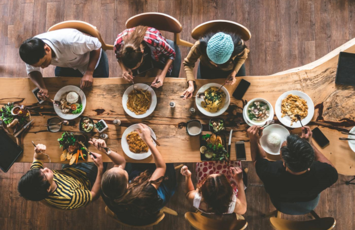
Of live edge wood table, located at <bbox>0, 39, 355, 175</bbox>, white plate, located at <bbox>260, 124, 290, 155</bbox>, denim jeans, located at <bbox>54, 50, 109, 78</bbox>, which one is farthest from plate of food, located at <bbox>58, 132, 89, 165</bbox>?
white plate, located at <bbox>260, 124, 290, 155</bbox>

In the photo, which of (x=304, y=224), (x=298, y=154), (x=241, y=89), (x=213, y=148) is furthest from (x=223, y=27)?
(x=304, y=224)

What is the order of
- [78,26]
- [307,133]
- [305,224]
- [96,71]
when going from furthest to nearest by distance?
[96,71], [78,26], [305,224], [307,133]

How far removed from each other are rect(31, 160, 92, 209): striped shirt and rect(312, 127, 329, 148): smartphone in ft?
6.89

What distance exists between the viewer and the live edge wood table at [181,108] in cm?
192

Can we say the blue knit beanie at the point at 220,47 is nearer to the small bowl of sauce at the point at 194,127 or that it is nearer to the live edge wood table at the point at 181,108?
the live edge wood table at the point at 181,108

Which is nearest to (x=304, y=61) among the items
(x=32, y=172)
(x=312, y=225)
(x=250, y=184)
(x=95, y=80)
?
(x=250, y=184)

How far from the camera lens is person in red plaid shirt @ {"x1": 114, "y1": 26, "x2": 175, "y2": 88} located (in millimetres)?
1842

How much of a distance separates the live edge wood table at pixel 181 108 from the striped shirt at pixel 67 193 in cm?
18

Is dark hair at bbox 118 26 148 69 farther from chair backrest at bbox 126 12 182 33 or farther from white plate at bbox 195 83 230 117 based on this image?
white plate at bbox 195 83 230 117

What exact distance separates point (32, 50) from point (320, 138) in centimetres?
253

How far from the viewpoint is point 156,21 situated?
7.22 feet

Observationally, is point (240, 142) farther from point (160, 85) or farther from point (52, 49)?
point (52, 49)

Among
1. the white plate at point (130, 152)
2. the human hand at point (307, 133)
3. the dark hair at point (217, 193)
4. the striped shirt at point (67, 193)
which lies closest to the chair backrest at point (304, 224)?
the dark hair at point (217, 193)

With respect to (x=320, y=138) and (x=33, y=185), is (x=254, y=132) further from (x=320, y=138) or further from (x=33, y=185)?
(x=33, y=185)
